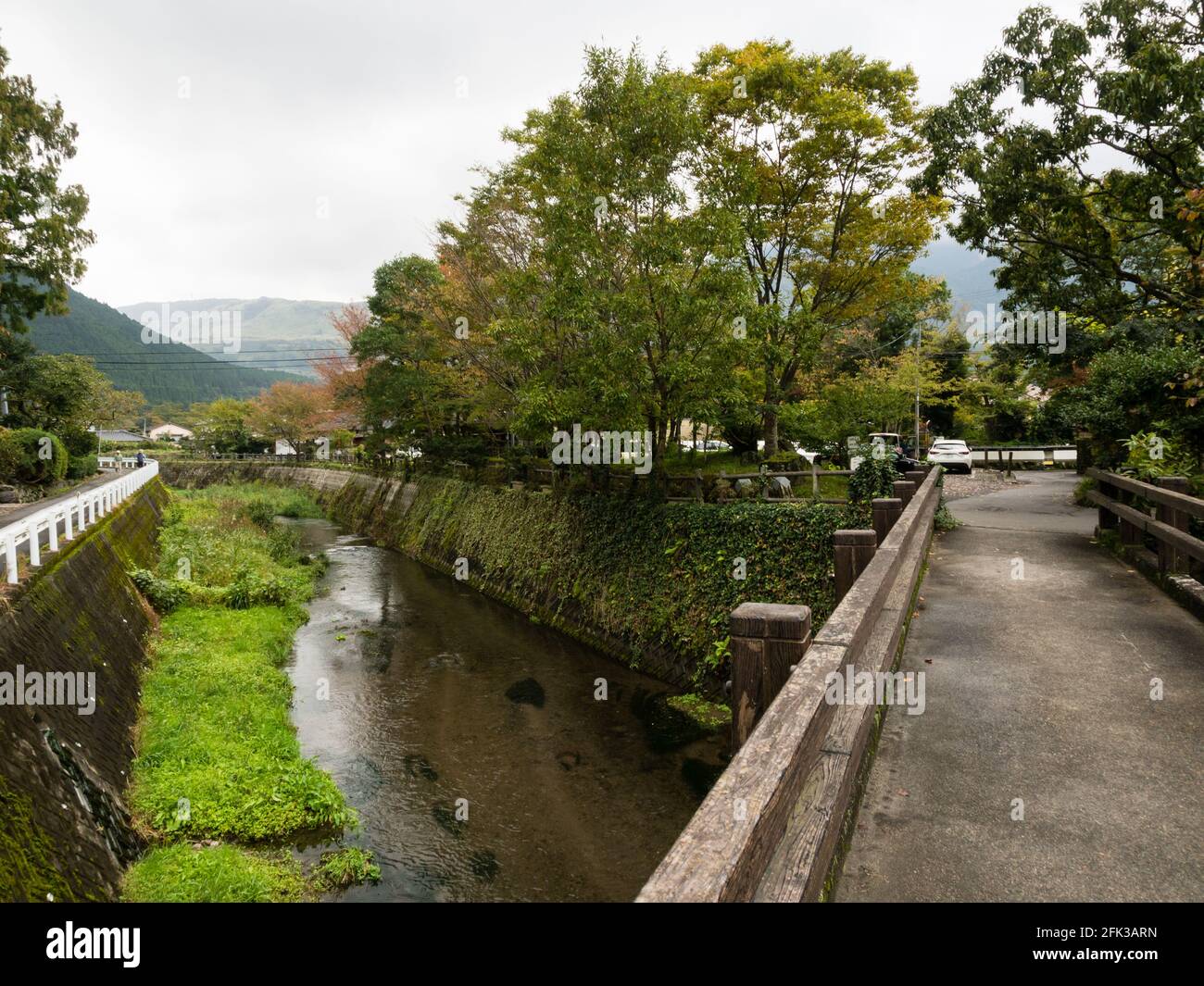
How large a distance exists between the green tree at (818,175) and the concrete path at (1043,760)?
10620 millimetres

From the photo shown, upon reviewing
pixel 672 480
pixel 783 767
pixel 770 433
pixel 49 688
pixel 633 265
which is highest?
pixel 633 265

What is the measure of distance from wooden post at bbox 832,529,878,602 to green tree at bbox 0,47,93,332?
2323cm

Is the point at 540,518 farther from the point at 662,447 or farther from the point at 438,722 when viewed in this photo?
the point at 438,722

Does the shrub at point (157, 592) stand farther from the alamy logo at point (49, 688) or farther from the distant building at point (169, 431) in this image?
the distant building at point (169, 431)

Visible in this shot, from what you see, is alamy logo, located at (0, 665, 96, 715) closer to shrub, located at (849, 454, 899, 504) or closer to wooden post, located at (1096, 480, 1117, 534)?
Answer: shrub, located at (849, 454, 899, 504)

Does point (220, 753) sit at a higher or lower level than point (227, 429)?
lower

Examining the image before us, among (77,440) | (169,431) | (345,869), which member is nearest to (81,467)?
(77,440)

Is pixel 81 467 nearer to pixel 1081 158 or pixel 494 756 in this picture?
pixel 494 756

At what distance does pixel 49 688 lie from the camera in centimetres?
782

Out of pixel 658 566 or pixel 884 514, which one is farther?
pixel 658 566

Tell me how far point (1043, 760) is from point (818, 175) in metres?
18.6

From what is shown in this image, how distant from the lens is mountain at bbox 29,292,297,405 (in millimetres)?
132250
